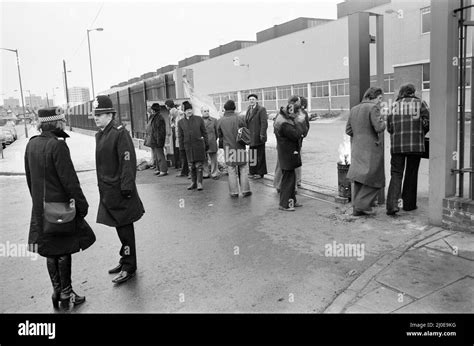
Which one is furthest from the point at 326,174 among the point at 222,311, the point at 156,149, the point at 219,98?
the point at 219,98

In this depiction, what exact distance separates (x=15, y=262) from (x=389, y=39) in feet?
121

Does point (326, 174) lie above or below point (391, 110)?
below

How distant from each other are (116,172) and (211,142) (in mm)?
6083

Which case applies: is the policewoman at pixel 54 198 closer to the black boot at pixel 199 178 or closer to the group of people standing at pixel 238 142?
the group of people standing at pixel 238 142

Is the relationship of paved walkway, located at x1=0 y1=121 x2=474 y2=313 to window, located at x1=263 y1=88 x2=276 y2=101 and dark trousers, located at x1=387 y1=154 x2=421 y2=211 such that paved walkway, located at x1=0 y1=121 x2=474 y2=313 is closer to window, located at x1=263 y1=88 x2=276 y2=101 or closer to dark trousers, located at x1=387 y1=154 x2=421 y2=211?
dark trousers, located at x1=387 y1=154 x2=421 y2=211

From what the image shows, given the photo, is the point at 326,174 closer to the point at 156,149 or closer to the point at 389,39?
the point at 156,149

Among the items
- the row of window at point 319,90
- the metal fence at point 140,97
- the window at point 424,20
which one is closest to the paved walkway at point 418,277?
the metal fence at point 140,97

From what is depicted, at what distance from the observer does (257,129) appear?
10148 mm

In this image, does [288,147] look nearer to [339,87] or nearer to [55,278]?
[55,278]

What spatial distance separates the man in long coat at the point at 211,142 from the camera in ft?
35.2

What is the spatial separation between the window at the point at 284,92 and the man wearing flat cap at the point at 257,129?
1734 inches

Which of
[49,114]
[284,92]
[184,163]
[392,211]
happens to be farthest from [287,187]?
[284,92]

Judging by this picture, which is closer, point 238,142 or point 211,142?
point 238,142
